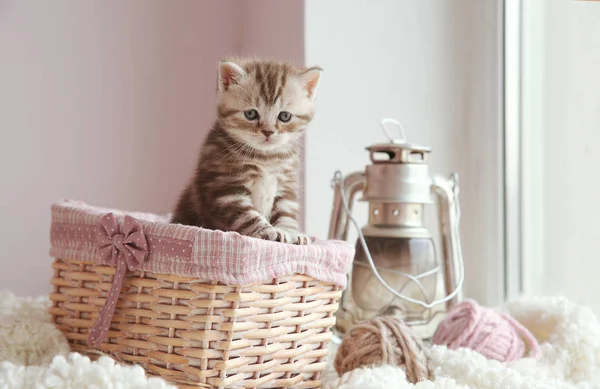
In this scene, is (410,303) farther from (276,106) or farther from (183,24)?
(183,24)

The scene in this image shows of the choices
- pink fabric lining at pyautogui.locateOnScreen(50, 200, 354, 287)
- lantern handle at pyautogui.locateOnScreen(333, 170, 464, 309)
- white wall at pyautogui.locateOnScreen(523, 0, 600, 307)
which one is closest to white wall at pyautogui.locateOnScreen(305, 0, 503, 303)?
white wall at pyautogui.locateOnScreen(523, 0, 600, 307)

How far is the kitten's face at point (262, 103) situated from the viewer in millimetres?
1000

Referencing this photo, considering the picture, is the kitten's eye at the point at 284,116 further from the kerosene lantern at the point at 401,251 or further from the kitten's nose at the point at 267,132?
the kerosene lantern at the point at 401,251

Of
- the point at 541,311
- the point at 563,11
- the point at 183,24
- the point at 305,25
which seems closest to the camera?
the point at 541,311

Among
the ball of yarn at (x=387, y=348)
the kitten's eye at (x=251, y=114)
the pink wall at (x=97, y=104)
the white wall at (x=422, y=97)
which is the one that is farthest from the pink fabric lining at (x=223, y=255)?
the pink wall at (x=97, y=104)

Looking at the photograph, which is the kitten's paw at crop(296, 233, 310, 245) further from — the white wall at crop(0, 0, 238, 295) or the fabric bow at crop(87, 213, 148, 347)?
the white wall at crop(0, 0, 238, 295)

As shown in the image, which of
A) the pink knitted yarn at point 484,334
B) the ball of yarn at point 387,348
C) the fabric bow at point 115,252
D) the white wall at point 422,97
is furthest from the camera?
the white wall at point 422,97

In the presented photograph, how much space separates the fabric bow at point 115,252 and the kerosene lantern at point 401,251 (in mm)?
478

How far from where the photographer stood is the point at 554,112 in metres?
1.46

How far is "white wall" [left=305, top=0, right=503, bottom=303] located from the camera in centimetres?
156

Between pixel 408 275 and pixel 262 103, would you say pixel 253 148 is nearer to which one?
pixel 262 103

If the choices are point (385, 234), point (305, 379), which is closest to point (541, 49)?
point (385, 234)

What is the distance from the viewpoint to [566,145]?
1.42m

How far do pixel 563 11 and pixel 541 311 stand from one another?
2.17 feet
